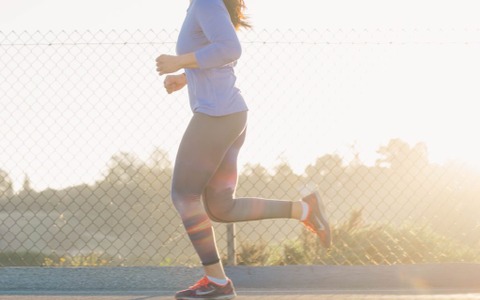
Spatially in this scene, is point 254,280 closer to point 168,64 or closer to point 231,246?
point 231,246

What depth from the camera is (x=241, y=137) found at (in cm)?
422

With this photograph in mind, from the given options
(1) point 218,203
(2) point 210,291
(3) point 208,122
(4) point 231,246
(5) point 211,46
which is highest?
(5) point 211,46

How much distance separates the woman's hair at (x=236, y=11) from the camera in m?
4.11

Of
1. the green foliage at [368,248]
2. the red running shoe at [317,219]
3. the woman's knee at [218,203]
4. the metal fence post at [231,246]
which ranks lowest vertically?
the green foliage at [368,248]

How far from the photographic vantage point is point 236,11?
13.6ft

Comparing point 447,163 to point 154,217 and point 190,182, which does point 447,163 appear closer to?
point 154,217

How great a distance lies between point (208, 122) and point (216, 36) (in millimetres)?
377

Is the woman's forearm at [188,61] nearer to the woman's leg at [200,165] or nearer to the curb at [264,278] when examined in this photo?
the woman's leg at [200,165]

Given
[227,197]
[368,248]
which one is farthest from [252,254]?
[227,197]

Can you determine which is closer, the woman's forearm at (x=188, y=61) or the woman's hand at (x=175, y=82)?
the woman's forearm at (x=188, y=61)

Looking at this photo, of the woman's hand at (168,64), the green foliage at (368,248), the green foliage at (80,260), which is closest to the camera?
the woman's hand at (168,64)

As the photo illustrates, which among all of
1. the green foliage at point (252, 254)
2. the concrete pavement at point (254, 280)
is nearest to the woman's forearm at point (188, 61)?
the concrete pavement at point (254, 280)

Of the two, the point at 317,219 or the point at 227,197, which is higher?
the point at 227,197

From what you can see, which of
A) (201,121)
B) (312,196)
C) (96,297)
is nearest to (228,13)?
(201,121)
